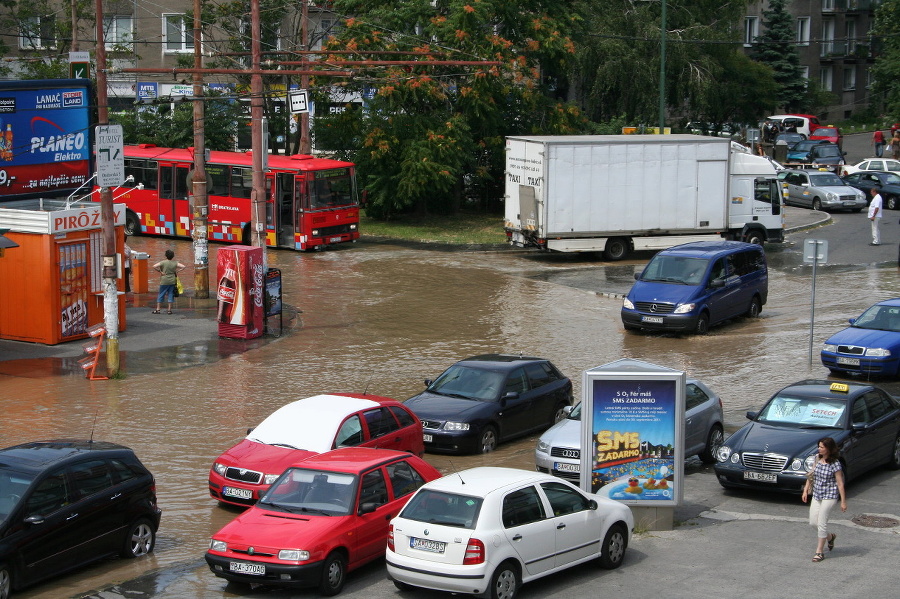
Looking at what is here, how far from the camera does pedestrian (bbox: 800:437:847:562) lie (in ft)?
41.2

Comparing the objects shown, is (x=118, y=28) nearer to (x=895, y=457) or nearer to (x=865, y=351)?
(x=865, y=351)

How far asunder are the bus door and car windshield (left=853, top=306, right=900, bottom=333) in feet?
81.8

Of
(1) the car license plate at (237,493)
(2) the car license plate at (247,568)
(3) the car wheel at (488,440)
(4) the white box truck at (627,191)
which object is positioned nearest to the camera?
(2) the car license plate at (247,568)

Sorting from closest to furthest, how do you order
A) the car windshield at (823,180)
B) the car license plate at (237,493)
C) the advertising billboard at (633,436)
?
the advertising billboard at (633,436), the car license plate at (237,493), the car windshield at (823,180)

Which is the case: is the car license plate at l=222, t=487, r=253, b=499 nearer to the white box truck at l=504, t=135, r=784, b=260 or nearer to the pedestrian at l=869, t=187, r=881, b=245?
the white box truck at l=504, t=135, r=784, b=260

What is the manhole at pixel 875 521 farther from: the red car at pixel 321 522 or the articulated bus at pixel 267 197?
the articulated bus at pixel 267 197

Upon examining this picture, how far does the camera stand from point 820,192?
4719cm

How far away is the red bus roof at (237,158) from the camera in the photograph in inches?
1494

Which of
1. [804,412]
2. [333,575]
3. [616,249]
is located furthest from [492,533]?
[616,249]

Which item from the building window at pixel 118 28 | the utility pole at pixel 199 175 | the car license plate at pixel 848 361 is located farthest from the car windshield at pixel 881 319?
the building window at pixel 118 28

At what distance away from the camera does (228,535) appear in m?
11.5

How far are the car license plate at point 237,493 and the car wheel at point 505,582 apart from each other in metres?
A: 4.14

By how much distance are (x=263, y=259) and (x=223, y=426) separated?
793 cm

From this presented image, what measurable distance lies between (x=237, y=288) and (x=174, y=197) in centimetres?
1630
